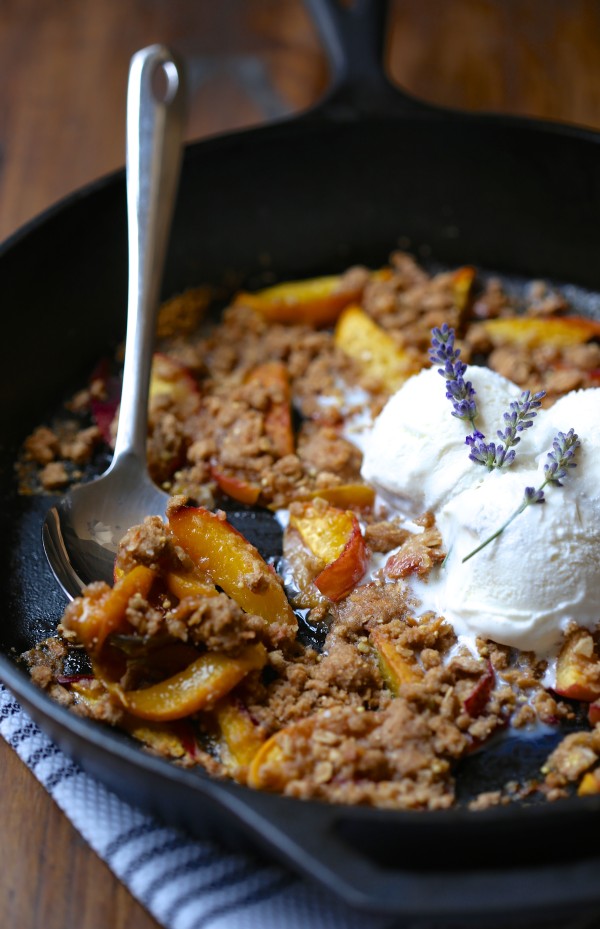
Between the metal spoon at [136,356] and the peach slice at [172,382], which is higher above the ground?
the metal spoon at [136,356]

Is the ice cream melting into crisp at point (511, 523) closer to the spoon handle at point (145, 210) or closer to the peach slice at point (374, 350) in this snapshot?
the peach slice at point (374, 350)

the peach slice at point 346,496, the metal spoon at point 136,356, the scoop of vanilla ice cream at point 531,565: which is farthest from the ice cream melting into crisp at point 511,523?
the metal spoon at point 136,356

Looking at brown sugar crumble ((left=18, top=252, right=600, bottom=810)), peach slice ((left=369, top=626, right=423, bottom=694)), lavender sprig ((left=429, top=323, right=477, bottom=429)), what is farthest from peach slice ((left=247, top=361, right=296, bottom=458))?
peach slice ((left=369, top=626, right=423, bottom=694))

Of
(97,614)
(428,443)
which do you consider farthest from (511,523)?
(97,614)

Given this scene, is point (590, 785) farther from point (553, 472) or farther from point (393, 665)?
Result: point (553, 472)

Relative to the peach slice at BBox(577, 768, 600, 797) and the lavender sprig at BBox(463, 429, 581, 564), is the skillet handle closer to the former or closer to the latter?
the lavender sprig at BBox(463, 429, 581, 564)

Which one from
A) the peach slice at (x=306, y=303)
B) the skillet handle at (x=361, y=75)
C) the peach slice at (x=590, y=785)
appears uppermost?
the skillet handle at (x=361, y=75)

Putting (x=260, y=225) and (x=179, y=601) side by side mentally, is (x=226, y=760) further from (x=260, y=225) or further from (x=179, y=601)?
(x=260, y=225)
